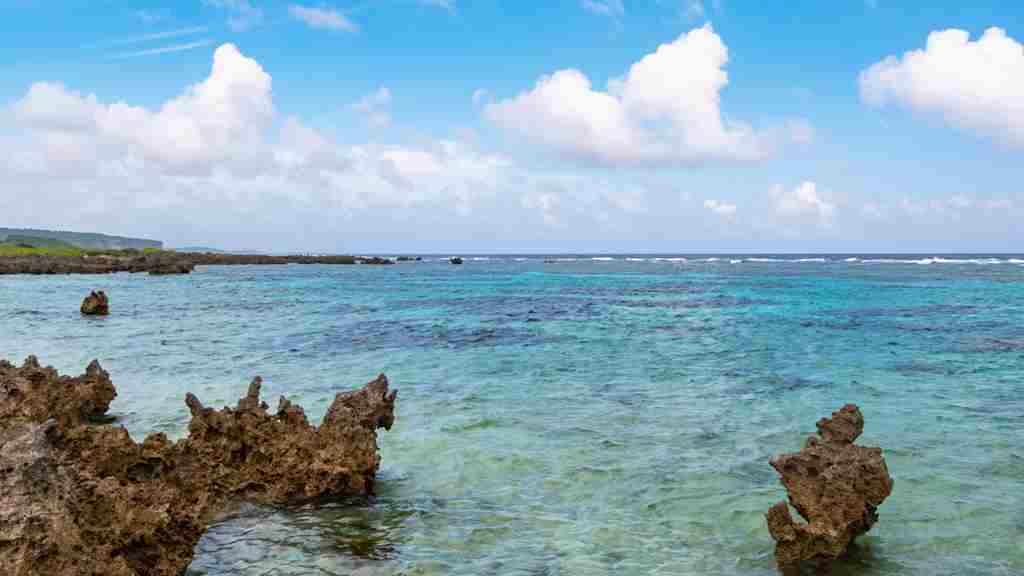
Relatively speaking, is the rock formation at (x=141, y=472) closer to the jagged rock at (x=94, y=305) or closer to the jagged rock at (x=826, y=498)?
the jagged rock at (x=826, y=498)

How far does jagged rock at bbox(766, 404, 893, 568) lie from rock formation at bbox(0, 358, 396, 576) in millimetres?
6050

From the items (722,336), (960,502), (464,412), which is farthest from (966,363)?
(464,412)

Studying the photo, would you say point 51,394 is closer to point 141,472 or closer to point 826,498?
point 141,472

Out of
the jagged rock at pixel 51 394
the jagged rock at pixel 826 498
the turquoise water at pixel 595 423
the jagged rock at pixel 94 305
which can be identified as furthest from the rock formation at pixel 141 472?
the jagged rock at pixel 94 305

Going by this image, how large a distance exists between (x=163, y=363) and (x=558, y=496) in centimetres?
1823

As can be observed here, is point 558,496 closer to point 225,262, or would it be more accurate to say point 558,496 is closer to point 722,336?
point 722,336

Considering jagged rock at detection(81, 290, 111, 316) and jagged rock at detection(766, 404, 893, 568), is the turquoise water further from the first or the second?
jagged rock at detection(81, 290, 111, 316)

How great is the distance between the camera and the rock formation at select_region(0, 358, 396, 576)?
20.4 feet

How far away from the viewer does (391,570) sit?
28.3 feet

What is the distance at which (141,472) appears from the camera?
9445 millimetres

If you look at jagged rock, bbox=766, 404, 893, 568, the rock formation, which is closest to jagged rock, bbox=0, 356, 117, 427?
the rock formation

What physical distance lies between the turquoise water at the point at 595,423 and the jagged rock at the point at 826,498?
1.36 feet

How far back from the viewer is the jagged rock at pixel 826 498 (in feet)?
28.4

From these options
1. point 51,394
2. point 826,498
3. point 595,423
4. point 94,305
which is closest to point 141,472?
point 51,394
